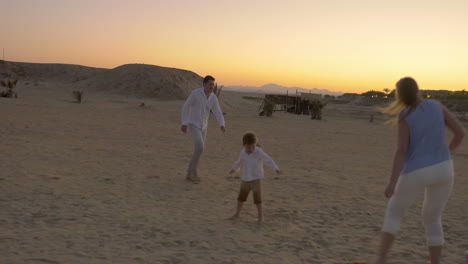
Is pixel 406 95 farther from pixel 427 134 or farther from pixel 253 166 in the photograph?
pixel 253 166

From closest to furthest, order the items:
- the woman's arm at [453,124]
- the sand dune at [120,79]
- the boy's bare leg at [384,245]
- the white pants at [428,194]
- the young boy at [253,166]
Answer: the white pants at [428,194] < the woman's arm at [453,124] < the boy's bare leg at [384,245] < the young boy at [253,166] < the sand dune at [120,79]

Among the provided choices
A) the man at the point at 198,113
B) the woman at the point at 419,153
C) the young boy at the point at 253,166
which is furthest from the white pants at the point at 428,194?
the man at the point at 198,113

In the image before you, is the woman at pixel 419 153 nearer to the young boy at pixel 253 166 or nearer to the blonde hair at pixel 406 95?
the blonde hair at pixel 406 95

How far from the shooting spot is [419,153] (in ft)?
12.0

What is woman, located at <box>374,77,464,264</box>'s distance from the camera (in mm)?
3629

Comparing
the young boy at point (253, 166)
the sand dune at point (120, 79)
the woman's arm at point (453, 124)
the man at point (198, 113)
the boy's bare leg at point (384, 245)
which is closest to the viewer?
the woman's arm at point (453, 124)

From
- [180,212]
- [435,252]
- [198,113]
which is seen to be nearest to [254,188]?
[180,212]

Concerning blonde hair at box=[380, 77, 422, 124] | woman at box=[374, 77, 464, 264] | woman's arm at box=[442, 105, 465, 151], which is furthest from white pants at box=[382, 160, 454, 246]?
blonde hair at box=[380, 77, 422, 124]

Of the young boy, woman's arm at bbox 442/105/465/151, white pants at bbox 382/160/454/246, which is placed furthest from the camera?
the young boy

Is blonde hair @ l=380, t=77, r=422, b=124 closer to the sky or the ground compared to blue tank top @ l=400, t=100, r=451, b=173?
closer to the sky

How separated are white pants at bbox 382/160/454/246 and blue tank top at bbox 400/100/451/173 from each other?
0.21 ft

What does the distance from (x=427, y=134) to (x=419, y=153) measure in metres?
0.17

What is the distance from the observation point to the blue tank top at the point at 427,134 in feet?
11.9

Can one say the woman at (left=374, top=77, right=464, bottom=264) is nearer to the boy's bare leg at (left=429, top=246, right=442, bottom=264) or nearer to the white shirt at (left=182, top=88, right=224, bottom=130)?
the boy's bare leg at (left=429, top=246, right=442, bottom=264)
